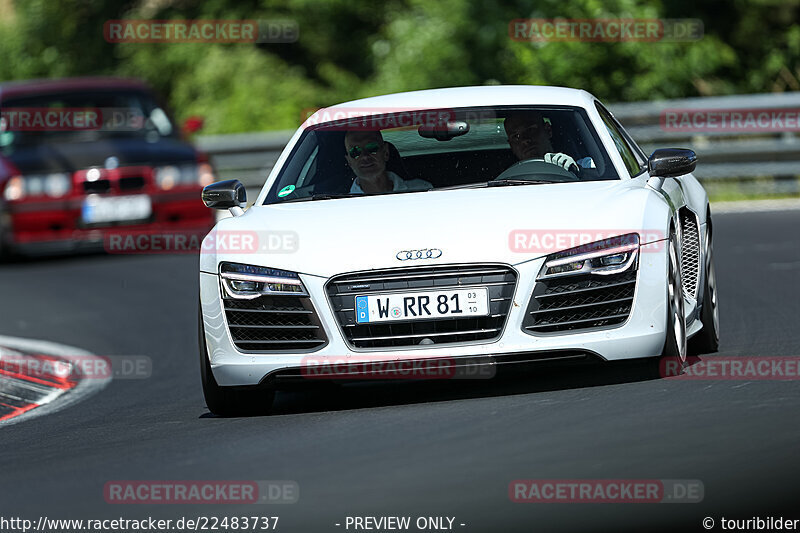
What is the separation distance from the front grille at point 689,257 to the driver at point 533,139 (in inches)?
23.7

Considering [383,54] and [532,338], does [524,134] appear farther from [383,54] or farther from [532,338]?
[383,54]

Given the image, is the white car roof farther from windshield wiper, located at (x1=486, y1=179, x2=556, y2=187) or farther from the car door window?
windshield wiper, located at (x1=486, y1=179, x2=556, y2=187)

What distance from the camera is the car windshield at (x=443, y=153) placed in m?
7.88

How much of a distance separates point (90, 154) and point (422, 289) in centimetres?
1079

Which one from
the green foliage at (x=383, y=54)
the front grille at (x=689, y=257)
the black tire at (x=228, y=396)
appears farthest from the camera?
the green foliage at (x=383, y=54)

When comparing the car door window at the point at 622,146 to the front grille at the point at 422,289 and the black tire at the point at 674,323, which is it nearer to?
the black tire at the point at 674,323

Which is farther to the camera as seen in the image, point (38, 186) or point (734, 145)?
point (734, 145)

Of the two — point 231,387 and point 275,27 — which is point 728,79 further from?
point 231,387

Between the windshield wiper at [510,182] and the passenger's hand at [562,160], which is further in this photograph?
the passenger's hand at [562,160]

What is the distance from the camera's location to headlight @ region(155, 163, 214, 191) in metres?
17.1

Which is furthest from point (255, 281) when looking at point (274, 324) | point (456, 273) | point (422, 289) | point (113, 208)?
point (113, 208)

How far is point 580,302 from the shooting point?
6.83 metres

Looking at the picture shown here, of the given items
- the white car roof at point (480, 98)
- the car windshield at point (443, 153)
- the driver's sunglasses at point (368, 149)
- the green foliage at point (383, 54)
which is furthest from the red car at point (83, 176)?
the driver's sunglasses at point (368, 149)

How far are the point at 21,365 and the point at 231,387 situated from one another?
153 inches
